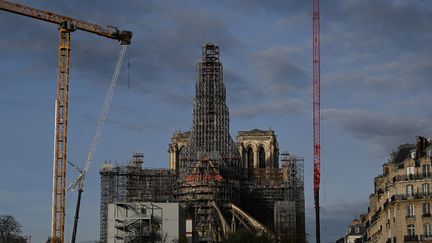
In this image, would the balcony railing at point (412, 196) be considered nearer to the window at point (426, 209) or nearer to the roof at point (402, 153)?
the window at point (426, 209)

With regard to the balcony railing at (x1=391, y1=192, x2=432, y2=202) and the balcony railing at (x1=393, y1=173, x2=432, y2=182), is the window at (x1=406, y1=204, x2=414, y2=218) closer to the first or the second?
the balcony railing at (x1=391, y1=192, x2=432, y2=202)

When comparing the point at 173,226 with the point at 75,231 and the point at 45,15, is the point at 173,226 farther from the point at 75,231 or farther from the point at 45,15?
the point at 45,15

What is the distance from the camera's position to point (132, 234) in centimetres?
13375

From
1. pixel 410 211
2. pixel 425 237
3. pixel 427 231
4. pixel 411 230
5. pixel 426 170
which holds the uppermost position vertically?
pixel 426 170

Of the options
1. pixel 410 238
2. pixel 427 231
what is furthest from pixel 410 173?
pixel 410 238

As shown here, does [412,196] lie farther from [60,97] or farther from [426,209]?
[60,97]

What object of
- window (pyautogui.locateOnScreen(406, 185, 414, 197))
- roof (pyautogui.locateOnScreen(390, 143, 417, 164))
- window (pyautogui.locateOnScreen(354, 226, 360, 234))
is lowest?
window (pyautogui.locateOnScreen(354, 226, 360, 234))

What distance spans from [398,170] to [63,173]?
58734 millimetres

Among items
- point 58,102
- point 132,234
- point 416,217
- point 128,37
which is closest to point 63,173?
point 58,102

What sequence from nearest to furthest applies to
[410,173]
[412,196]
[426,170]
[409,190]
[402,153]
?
1. [426,170]
2. [412,196]
3. [409,190]
4. [410,173]
5. [402,153]

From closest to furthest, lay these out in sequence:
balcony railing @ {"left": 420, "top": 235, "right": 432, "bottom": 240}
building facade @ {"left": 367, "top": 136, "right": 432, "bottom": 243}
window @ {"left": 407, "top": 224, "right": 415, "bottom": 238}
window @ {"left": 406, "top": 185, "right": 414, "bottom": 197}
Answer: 1. balcony railing @ {"left": 420, "top": 235, "right": 432, "bottom": 240}
2. building facade @ {"left": 367, "top": 136, "right": 432, "bottom": 243}
3. window @ {"left": 407, "top": 224, "right": 415, "bottom": 238}
4. window @ {"left": 406, "top": 185, "right": 414, "bottom": 197}

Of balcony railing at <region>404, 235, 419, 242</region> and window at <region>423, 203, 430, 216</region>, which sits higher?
window at <region>423, 203, 430, 216</region>

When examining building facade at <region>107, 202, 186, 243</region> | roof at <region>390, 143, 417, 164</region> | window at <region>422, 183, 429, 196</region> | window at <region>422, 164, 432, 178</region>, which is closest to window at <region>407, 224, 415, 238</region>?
window at <region>422, 183, 429, 196</region>

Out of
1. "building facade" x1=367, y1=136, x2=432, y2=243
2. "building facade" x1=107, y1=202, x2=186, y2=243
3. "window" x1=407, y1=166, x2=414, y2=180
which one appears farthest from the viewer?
"building facade" x1=107, y1=202, x2=186, y2=243
